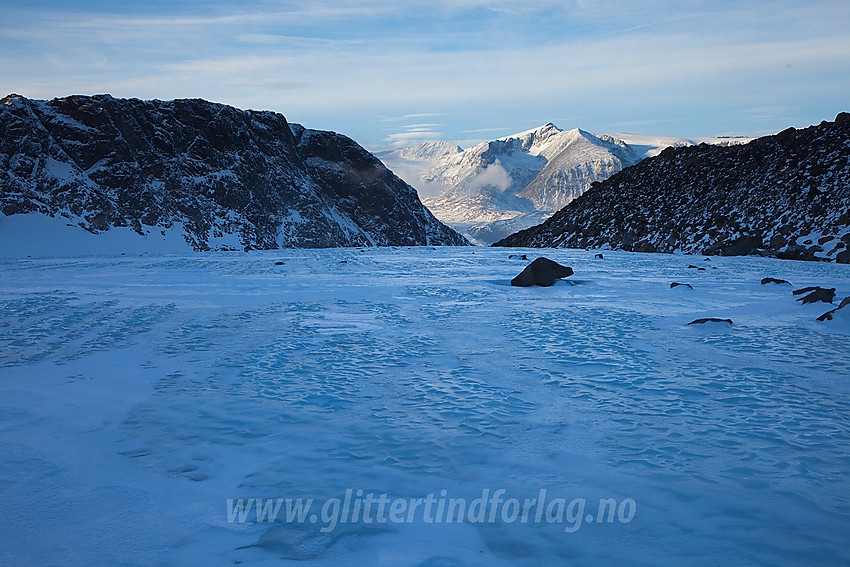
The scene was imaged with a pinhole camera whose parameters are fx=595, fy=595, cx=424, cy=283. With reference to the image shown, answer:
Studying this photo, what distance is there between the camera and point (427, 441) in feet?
15.2

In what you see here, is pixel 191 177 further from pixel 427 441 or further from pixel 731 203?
pixel 427 441

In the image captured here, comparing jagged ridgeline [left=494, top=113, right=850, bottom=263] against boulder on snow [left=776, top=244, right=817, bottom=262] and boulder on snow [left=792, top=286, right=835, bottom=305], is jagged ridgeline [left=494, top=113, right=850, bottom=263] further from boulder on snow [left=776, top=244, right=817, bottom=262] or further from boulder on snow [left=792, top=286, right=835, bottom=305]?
boulder on snow [left=792, top=286, right=835, bottom=305]

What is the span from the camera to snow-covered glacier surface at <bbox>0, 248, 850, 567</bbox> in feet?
10.6

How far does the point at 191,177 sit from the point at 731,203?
77558 millimetres

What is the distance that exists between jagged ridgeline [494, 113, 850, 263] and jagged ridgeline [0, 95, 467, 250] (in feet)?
173

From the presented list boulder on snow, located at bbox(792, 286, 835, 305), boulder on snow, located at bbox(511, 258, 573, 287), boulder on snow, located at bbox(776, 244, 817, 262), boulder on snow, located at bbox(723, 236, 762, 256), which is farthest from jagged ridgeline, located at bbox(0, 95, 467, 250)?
boulder on snow, located at bbox(792, 286, 835, 305)

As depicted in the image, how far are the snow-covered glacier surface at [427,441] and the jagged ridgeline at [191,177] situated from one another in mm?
73898

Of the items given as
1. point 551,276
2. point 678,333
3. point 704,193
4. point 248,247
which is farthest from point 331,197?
point 678,333

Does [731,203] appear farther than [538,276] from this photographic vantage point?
Yes

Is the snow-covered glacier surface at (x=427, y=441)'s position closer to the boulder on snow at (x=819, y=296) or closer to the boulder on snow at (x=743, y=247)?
the boulder on snow at (x=819, y=296)

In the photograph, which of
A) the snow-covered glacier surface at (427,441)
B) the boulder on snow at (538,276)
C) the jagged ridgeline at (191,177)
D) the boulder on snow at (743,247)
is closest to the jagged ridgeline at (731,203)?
the boulder on snow at (743,247)

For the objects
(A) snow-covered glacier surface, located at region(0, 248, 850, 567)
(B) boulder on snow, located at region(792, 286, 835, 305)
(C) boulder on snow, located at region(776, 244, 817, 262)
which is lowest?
(A) snow-covered glacier surface, located at region(0, 248, 850, 567)

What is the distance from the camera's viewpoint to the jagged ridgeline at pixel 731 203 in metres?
31.0

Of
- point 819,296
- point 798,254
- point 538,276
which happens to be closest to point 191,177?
point 798,254
